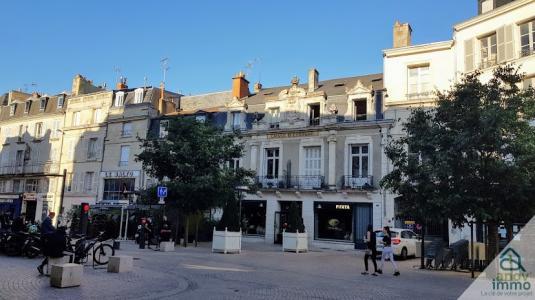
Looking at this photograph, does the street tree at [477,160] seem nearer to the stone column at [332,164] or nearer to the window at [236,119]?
the stone column at [332,164]

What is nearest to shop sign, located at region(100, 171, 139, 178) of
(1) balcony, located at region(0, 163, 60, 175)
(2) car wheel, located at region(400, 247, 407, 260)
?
(1) balcony, located at region(0, 163, 60, 175)

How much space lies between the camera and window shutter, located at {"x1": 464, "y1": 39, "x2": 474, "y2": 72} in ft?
76.7

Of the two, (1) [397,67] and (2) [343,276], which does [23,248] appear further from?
(1) [397,67]

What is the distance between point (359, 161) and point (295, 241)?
25.2 feet

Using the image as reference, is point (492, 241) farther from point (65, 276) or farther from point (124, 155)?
point (124, 155)

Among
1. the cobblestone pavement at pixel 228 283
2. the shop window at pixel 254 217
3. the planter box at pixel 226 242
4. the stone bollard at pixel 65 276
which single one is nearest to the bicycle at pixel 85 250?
the cobblestone pavement at pixel 228 283

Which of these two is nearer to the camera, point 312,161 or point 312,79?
point 312,161

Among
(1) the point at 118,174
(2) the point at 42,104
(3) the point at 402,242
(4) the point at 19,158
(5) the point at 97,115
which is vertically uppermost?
(2) the point at 42,104

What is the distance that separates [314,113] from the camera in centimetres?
2912

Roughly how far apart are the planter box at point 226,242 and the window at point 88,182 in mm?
21330

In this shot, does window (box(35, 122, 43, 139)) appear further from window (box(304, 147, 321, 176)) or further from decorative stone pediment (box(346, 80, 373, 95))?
decorative stone pediment (box(346, 80, 373, 95))

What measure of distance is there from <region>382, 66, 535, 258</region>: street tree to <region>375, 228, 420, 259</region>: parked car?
17.0 ft

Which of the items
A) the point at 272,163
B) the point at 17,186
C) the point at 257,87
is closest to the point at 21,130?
the point at 17,186

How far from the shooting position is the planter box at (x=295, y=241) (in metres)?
21.0
